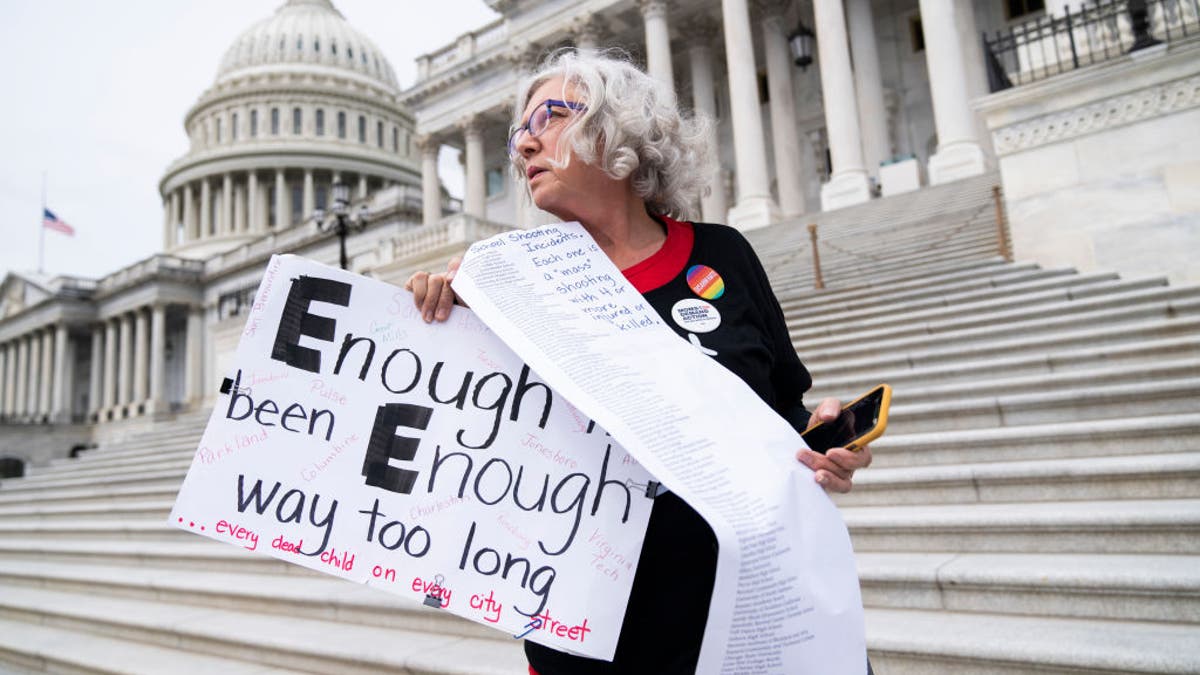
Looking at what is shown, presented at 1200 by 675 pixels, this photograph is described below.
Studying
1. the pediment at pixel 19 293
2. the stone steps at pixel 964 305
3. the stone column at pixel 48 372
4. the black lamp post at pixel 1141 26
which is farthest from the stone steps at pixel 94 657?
the stone column at pixel 48 372

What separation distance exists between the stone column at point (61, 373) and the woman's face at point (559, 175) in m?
71.4

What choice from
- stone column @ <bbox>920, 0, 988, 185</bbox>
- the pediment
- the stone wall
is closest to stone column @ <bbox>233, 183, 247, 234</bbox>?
the pediment

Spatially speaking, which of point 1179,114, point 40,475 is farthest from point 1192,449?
point 40,475

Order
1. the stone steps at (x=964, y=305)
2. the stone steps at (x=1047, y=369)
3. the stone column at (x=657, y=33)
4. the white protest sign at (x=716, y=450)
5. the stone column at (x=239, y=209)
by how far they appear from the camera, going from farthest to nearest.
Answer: the stone column at (x=239, y=209) < the stone column at (x=657, y=33) < the stone steps at (x=964, y=305) < the stone steps at (x=1047, y=369) < the white protest sign at (x=716, y=450)

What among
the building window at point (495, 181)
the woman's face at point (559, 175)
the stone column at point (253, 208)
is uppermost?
the stone column at point (253, 208)

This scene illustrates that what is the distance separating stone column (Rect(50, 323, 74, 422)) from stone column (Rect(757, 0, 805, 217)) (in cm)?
5972

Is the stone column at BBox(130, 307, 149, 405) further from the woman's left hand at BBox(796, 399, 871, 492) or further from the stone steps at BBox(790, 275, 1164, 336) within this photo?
the woman's left hand at BBox(796, 399, 871, 492)

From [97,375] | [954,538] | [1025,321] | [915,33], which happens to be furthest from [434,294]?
[97,375]

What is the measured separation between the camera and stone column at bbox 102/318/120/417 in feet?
189

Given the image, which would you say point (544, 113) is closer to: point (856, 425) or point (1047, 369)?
point (856, 425)

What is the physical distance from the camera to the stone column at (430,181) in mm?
36156

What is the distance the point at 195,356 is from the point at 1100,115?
5853 cm

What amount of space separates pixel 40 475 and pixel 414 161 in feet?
205

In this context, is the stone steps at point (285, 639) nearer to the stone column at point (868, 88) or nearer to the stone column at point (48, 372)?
the stone column at point (868, 88)
